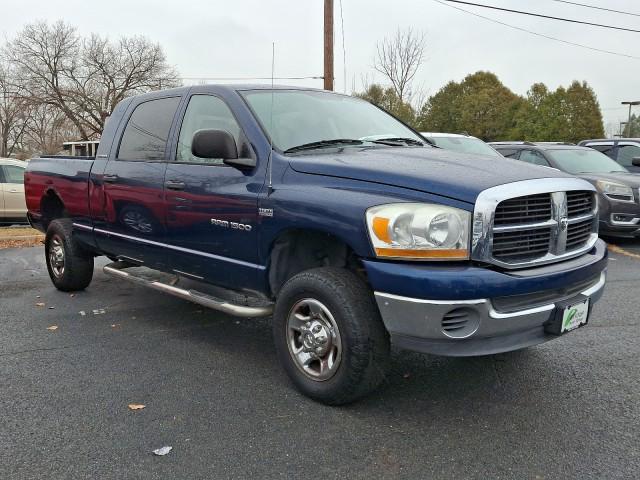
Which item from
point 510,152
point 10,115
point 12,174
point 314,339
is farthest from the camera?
point 10,115

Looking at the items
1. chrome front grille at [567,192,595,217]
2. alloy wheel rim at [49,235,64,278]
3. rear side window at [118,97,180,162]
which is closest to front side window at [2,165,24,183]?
alloy wheel rim at [49,235,64,278]

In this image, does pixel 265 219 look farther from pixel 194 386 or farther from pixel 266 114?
pixel 194 386

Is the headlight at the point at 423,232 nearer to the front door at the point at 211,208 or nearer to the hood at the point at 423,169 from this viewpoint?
the hood at the point at 423,169

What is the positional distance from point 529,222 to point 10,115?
52091 mm

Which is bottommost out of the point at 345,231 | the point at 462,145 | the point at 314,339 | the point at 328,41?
the point at 314,339

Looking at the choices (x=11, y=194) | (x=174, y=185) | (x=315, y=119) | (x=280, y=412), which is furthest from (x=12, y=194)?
(x=280, y=412)

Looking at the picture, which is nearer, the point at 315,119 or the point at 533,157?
the point at 315,119

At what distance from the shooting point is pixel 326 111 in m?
4.29

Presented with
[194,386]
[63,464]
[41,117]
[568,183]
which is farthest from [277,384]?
[41,117]

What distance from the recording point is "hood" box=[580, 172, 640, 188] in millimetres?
9094

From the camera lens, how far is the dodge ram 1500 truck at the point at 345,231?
291cm

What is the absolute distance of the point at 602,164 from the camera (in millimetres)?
10352

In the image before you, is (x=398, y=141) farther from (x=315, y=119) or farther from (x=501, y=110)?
(x=501, y=110)

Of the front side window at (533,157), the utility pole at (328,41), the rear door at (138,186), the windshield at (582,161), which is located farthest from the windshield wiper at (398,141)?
the utility pole at (328,41)
